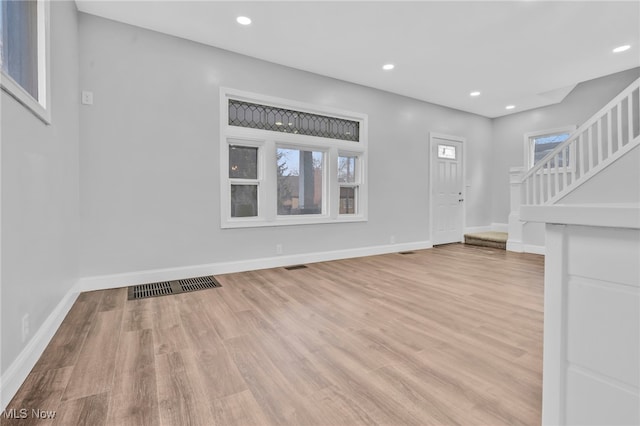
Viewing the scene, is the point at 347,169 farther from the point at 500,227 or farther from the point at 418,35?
the point at 500,227

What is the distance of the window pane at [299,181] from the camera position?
414 cm

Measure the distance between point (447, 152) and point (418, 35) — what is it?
3148 mm

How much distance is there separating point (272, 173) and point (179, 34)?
1862mm

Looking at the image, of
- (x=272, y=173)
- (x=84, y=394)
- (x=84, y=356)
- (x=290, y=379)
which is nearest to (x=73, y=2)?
(x=272, y=173)

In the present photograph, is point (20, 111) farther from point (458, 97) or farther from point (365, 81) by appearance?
point (458, 97)

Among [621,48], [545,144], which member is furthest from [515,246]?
[621,48]

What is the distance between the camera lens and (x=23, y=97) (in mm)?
1541

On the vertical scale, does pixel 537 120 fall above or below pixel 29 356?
above

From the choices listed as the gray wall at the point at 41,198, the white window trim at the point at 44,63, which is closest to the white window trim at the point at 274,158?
the gray wall at the point at 41,198

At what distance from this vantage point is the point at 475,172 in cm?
646

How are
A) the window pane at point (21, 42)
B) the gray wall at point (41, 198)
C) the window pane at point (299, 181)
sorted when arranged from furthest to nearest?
1. the window pane at point (299, 181)
2. the window pane at point (21, 42)
3. the gray wall at point (41, 198)

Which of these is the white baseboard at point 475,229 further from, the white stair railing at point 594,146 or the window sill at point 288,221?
the window sill at point 288,221

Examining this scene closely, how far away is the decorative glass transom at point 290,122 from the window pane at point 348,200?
80cm

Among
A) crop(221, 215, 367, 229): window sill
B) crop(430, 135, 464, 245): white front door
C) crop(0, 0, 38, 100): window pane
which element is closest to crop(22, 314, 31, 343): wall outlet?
crop(0, 0, 38, 100): window pane
